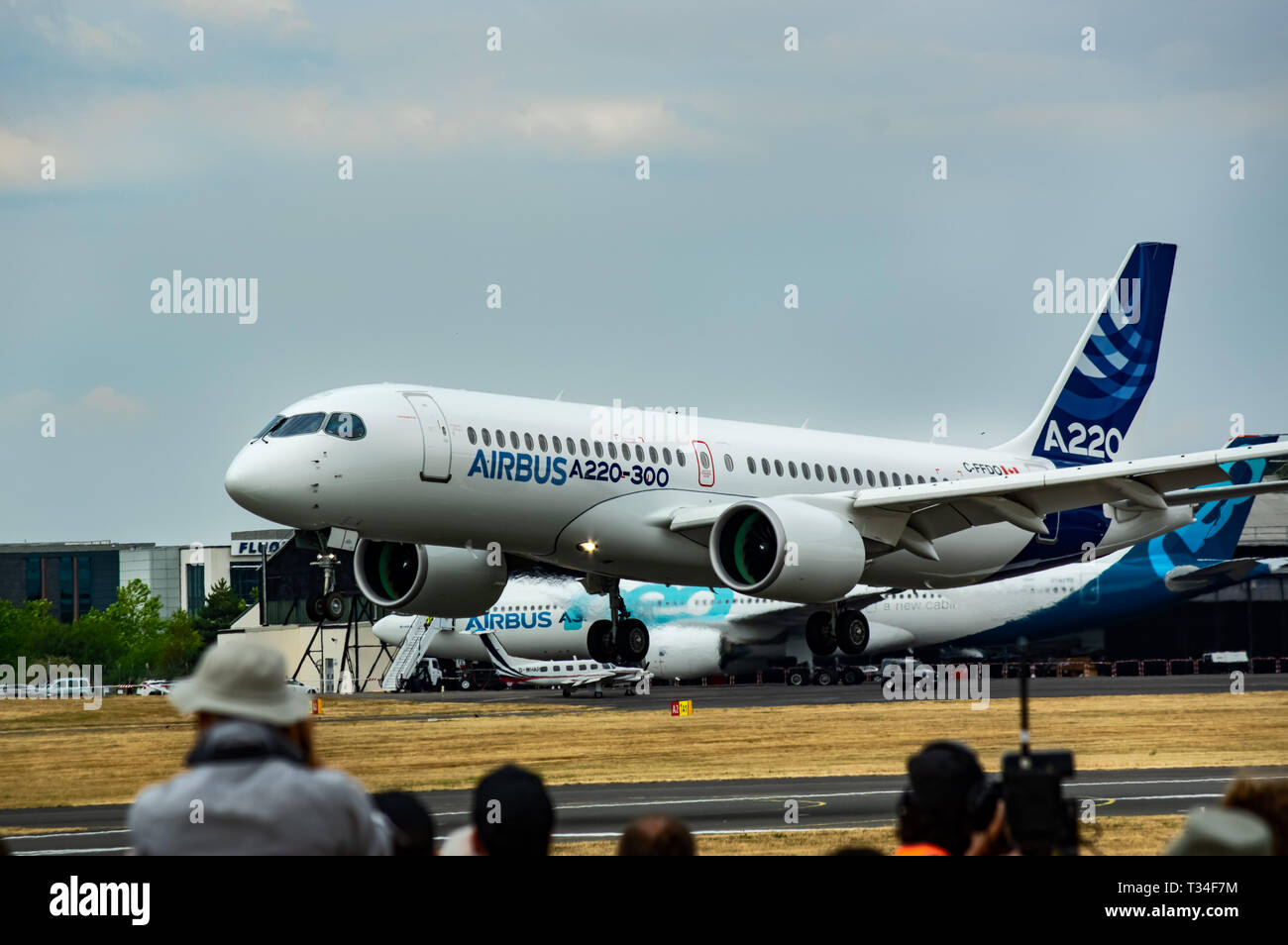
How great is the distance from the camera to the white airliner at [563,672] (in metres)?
72.6

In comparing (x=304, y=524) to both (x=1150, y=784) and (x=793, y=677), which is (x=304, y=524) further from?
(x=793, y=677)

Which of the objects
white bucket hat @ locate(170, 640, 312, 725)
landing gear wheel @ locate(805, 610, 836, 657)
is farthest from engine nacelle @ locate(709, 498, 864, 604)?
white bucket hat @ locate(170, 640, 312, 725)

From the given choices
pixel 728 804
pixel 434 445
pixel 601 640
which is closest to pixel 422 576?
pixel 601 640

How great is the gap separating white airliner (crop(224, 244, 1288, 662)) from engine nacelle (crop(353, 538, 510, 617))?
0.04 meters

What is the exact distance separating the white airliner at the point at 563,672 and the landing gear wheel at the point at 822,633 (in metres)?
34.2

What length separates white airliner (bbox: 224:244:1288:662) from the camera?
29.3 meters

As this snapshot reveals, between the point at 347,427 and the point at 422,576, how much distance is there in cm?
639

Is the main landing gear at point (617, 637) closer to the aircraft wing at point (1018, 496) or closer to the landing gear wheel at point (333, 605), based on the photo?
the aircraft wing at point (1018, 496)

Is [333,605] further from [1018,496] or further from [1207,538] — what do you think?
[1207,538]
